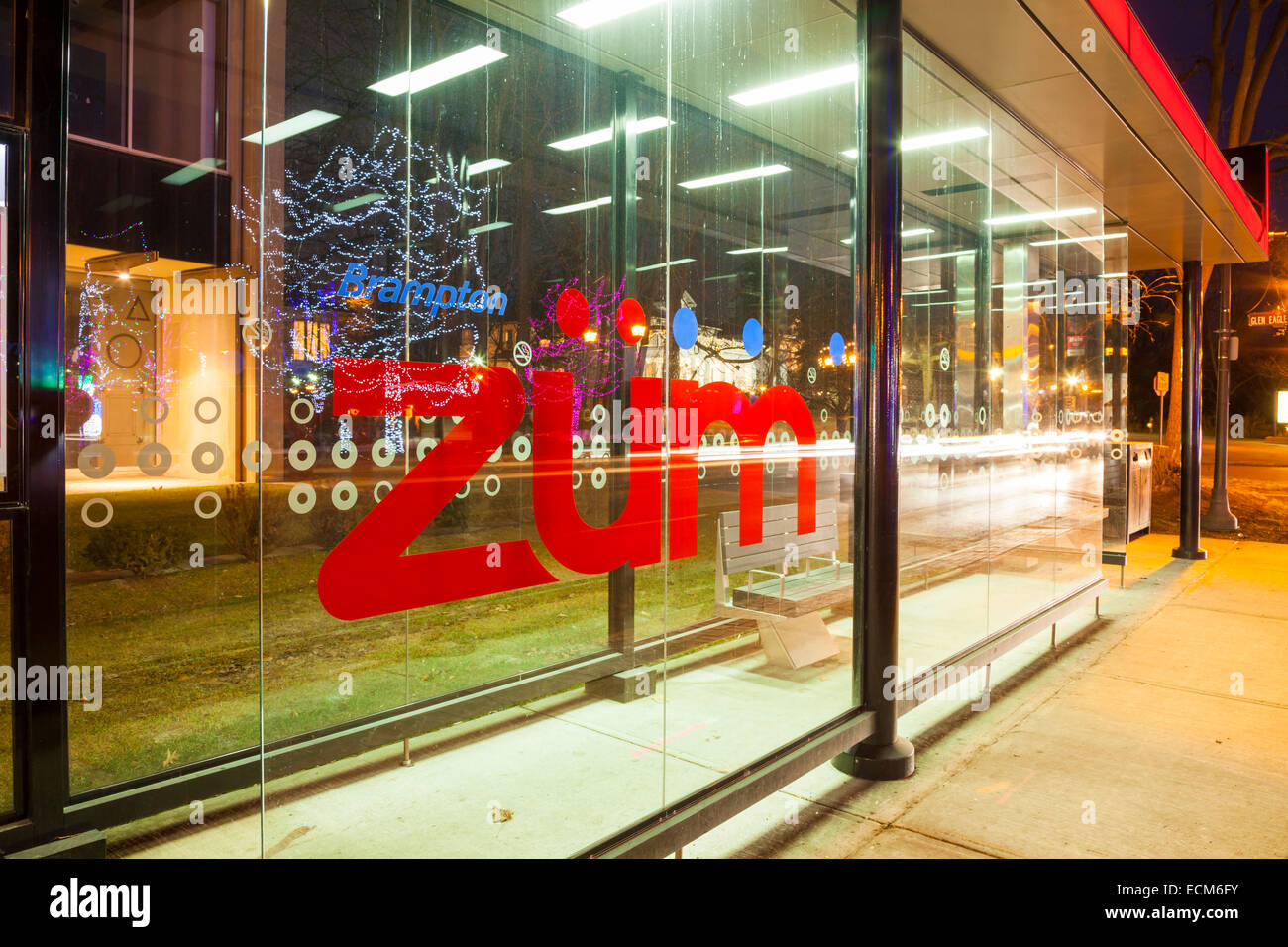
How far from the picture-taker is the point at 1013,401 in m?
7.06

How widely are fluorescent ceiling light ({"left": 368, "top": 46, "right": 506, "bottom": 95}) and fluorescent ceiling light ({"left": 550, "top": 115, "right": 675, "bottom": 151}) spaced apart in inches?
24.2

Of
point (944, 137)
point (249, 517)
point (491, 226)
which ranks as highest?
point (944, 137)

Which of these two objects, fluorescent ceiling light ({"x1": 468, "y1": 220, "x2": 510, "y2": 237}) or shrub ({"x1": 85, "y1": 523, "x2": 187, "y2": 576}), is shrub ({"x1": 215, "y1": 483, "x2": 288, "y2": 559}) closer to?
shrub ({"x1": 85, "y1": 523, "x2": 187, "y2": 576})

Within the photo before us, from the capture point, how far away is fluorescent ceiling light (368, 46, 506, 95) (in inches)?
192

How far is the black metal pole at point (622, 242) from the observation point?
5234 millimetres

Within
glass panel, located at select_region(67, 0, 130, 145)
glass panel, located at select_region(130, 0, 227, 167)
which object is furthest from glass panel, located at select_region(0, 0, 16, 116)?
glass panel, located at select_region(130, 0, 227, 167)

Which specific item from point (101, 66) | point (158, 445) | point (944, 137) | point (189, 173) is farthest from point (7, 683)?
point (944, 137)

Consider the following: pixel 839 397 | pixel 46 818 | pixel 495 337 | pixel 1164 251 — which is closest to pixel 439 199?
pixel 495 337

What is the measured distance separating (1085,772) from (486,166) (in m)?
4.70

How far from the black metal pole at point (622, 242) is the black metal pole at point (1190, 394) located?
29.7 feet

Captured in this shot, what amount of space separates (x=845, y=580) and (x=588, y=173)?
2.92 meters

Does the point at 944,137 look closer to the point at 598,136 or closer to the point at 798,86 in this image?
the point at 798,86

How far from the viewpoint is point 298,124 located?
536 centimetres
